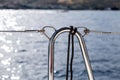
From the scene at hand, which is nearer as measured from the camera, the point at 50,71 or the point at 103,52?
the point at 50,71

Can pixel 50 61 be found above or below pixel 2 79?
below

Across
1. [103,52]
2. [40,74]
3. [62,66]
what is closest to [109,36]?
[103,52]

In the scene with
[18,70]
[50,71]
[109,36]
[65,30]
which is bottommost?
[50,71]

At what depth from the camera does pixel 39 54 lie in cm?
3525

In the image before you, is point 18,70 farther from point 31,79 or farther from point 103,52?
point 103,52

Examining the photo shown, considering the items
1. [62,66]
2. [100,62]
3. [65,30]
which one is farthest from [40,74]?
[65,30]

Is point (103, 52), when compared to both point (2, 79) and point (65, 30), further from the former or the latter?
point (65, 30)

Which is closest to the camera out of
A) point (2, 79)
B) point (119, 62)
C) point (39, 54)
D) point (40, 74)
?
point (2, 79)

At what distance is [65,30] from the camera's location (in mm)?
6109

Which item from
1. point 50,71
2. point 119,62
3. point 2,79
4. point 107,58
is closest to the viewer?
point 50,71

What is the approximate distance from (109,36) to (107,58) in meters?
22.2

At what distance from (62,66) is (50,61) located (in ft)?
69.2

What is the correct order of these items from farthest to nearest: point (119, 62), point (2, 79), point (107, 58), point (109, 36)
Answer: point (109, 36)
point (107, 58)
point (119, 62)
point (2, 79)

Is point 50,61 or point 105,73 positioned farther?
point 105,73
